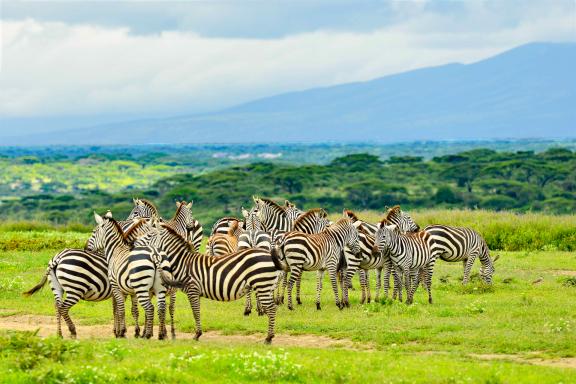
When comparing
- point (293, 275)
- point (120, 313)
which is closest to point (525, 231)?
point (293, 275)

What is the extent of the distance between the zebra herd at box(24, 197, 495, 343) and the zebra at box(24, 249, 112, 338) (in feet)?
0.05

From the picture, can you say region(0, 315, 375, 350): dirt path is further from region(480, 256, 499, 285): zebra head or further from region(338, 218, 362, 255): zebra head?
region(480, 256, 499, 285): zebra head

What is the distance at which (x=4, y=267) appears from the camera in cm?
2348

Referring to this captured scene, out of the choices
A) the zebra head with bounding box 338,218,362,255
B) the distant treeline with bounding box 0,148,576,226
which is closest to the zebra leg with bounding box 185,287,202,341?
the zebra head with bounding box 338,218,362,255

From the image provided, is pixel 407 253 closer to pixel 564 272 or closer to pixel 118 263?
pixel 118 263

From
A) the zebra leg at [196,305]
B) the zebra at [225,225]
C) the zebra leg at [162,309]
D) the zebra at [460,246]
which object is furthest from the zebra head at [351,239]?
the zebra leg at [162,309]

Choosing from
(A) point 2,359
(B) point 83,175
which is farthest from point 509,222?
(B) point 83,175

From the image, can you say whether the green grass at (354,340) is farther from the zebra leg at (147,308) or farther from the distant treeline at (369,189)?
the distant treeline at (369,189)

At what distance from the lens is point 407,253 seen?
18.2 metres

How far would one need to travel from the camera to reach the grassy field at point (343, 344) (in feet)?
38.5

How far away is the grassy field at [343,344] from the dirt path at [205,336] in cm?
4

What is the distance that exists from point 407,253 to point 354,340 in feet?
12.8

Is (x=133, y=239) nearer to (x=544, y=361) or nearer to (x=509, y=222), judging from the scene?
(x=544, y=361)

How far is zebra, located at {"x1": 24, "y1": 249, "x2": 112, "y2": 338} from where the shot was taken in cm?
1492
